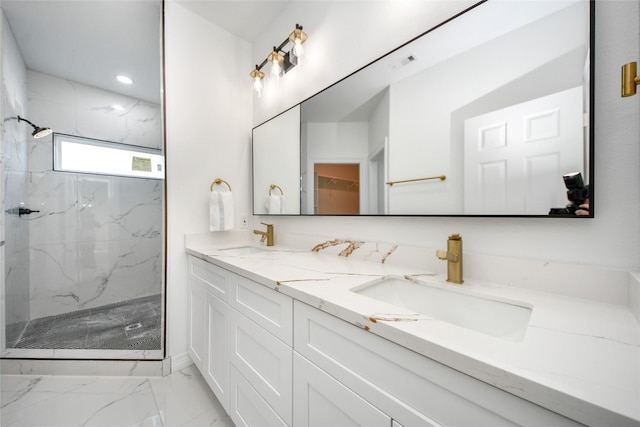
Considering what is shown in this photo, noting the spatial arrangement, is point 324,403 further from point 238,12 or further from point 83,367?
point 238,12

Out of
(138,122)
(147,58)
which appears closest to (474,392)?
(147,58)

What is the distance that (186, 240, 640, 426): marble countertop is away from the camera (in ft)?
1.06

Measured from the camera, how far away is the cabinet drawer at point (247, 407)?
897 mm

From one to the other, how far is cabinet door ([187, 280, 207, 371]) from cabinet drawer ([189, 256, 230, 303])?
0.06 metres

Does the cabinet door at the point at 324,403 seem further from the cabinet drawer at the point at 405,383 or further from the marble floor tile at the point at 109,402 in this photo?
the marble floor tile at the point at 109,402

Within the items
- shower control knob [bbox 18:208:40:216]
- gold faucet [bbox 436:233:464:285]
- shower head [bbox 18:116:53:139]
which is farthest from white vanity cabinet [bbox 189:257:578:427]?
shower head [bbox 18:116:53:139]

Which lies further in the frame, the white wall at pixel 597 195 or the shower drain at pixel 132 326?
the shower drain at pixel 132 326

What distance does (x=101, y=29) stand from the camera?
1880 mm

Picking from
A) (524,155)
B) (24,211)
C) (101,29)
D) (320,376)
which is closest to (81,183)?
(24,211)

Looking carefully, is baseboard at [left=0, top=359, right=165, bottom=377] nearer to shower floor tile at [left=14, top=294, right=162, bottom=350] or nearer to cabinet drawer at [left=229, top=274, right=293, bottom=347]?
shower floor tile at [left=14, top=294, right=162, bottom=350]

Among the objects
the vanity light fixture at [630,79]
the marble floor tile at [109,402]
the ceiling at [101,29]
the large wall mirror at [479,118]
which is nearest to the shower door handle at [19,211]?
the marble floor tile at [109,402]

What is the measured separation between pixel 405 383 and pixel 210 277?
1.21 meters

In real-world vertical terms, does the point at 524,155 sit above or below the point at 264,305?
above

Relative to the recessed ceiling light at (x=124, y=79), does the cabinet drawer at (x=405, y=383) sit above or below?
below
